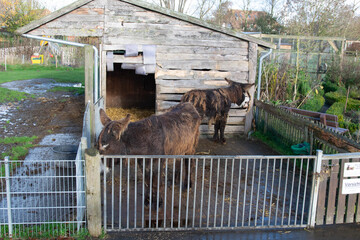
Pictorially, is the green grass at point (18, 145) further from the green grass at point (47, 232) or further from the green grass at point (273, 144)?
the green grass at point (273, 144)

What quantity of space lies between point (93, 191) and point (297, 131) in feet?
19.8

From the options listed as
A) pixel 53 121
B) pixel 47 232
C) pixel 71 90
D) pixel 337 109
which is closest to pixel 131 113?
pixel 53 121

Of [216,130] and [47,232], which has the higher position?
[216,130]

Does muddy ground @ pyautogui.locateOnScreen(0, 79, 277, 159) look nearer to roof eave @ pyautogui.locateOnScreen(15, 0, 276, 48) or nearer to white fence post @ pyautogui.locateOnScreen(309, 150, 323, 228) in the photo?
roof eave @ pyautogui.locateOnScreen(15, 0, 276, 48)

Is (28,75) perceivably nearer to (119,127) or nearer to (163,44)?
(163,44)

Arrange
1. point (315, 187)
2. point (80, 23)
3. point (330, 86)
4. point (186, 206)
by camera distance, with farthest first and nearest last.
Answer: point (330, 86) → point (80, 23) → point (186, 206) → point (315, 187)

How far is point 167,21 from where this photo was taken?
1055cm

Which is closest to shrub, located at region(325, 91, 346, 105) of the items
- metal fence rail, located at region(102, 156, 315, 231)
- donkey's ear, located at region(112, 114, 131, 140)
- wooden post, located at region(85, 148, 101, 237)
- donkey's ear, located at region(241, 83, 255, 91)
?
donkey's ear, located at region(241, 83, 255, 91)

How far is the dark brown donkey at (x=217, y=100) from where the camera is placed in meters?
9.68

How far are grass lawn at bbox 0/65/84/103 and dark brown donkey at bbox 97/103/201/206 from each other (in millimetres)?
12259

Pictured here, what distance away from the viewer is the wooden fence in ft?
21.9

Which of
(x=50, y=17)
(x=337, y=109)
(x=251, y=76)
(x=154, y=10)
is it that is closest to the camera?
(x=50, y=17)

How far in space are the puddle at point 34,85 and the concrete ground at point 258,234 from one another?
15.8 metres

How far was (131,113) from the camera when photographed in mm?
13820
